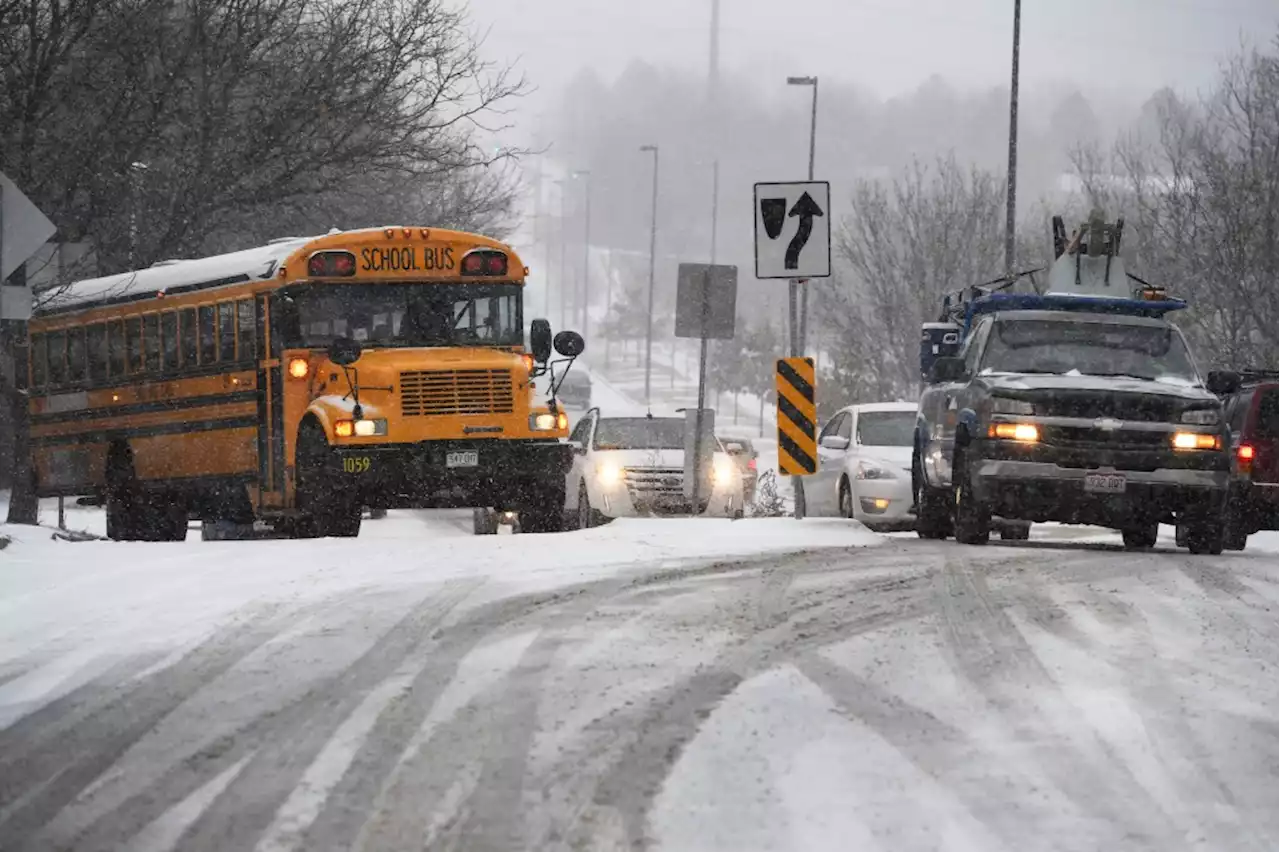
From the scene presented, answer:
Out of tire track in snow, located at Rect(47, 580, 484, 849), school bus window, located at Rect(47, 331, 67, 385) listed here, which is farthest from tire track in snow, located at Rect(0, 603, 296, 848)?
school bus window, located at Rect(47, 331, 67, 385)

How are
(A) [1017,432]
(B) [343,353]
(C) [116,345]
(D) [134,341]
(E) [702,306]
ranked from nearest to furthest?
(A) [1017,432] < (B) [343,353] < (D) [134,341] < (C) [116,345] < (E) [702,306]

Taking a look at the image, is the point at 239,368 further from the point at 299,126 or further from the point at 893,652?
the point at 893,652

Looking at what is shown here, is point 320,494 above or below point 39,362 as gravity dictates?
below

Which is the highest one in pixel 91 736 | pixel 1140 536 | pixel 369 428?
pixel 369 428

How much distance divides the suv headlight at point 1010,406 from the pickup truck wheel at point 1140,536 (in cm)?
190

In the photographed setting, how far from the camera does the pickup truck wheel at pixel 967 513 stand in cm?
1633

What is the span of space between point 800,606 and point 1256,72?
35530 millimetres

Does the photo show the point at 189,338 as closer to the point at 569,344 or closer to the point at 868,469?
the point at 569,344

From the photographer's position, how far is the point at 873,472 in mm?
21656

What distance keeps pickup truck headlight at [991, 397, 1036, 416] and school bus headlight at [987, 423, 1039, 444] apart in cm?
10

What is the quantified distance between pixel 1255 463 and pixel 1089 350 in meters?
3.95

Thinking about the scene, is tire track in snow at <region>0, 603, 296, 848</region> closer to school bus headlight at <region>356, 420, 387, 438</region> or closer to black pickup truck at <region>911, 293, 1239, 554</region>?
black pickup truck at <region>911, 293, 1239, 554</region>

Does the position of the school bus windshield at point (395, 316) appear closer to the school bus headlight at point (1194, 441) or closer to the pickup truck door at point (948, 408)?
the pickup truck door at point (948, 408)

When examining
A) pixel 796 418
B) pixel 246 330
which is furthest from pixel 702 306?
pixel 246 330
